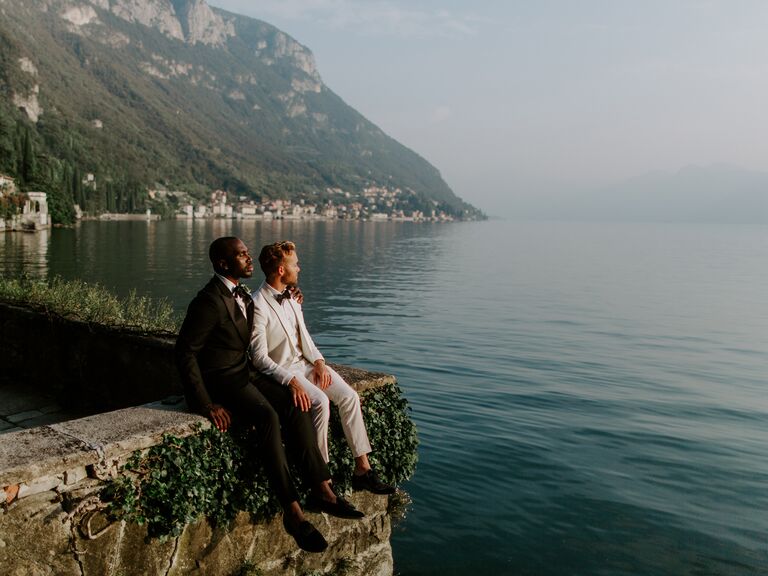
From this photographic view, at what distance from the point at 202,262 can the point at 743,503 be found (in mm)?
50380

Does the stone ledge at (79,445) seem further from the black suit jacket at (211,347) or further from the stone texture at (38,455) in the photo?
the black suit jacket at (211,347)

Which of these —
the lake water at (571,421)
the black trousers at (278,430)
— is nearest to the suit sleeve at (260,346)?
the black trousers at (278,430)

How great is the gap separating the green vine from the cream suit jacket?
601 mm

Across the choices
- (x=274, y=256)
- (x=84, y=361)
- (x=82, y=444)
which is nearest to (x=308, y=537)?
(x=82, y=444)

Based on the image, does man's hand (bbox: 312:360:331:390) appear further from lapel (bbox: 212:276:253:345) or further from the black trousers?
lapel (bbox: 212:276:253:345)

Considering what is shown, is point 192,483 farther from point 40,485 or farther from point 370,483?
point 370,483

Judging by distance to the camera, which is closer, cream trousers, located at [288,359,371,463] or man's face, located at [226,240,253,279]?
man's face, located at [226,240,253,279]

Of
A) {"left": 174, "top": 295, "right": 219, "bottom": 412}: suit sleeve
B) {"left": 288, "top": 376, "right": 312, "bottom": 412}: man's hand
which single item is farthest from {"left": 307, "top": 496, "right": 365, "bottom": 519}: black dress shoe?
{"left": 174, "top": 295, "right": 219, "bottom": 412}: suit sleeve

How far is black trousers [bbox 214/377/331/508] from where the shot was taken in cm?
488

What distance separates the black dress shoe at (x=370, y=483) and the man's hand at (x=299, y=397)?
3.40ft

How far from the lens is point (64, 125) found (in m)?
190

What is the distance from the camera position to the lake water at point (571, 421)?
834 centimetres

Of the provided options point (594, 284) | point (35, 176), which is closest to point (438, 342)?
point (594, 284)

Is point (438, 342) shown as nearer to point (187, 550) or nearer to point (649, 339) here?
point (649, 339)
